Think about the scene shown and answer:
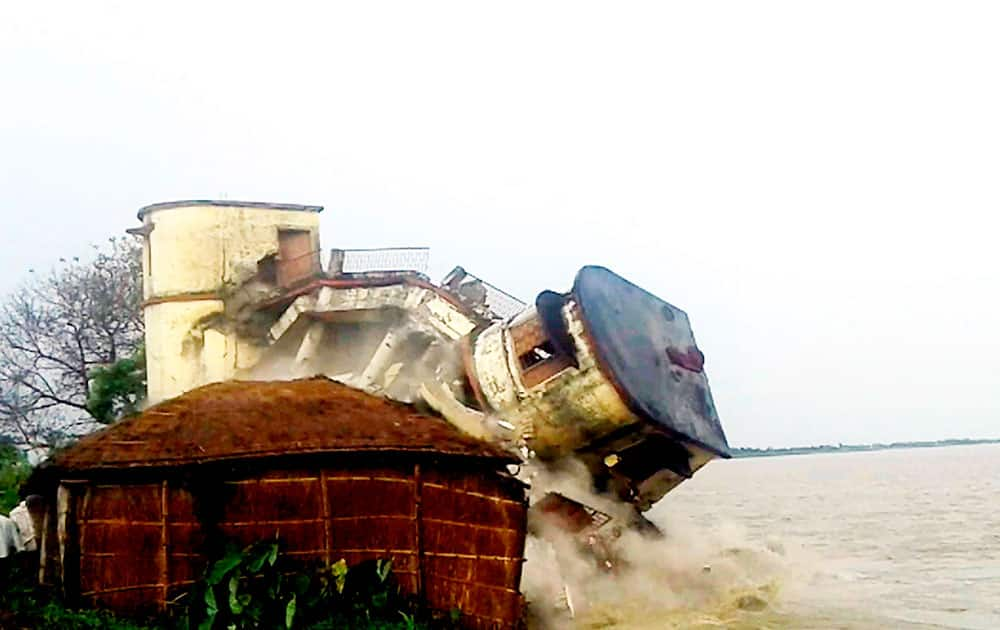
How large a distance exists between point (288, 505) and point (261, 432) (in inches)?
46.8

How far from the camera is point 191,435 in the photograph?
60.6 ft

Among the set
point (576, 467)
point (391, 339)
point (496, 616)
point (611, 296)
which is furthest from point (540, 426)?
point (496, 616)

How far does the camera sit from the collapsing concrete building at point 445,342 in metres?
25.4

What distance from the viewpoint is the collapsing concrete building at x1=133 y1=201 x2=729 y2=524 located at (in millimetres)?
25375

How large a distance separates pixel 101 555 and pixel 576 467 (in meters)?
10.8

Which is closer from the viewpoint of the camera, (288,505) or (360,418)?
(288,505)

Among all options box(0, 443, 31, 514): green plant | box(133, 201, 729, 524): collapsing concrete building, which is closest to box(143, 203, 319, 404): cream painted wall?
box(133, 201, 729, 524): collapsing concrete building

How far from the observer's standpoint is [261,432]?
18516 mm

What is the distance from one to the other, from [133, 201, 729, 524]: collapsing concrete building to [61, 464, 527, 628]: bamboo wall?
250 inches

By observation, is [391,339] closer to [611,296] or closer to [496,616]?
[611,296]

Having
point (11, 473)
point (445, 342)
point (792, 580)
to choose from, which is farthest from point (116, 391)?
point (792, 580)

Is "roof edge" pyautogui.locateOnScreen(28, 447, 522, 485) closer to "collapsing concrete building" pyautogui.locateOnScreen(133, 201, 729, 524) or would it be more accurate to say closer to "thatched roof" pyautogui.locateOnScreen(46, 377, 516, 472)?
"thatched roof" pyautogui.locateOnScreen(46, 377, 516, 472)

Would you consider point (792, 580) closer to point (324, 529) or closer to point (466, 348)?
point (466, 348)

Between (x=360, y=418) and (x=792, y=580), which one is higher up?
(x=360, y=418)
